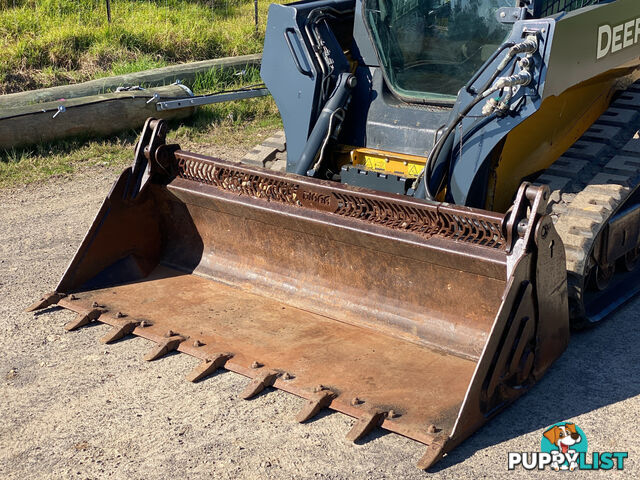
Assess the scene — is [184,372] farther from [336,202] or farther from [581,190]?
[581,190]

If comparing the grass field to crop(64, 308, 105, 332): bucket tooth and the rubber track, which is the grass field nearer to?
crop(64, 308, 105, 332): bucket tooth

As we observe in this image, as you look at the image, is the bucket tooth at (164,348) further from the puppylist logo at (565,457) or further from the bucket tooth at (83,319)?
the puppylist logo at (565,457)

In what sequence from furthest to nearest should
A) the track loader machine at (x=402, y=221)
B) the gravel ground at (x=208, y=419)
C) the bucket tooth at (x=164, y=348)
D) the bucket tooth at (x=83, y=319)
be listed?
the bucket tooth at (x=83, y=319), the bucket tooth at (x=164, y=348), the track loader machine at (x=402, y=221), the gravel ground at (x=208, y=419)

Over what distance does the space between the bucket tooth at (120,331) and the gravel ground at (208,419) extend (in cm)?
6

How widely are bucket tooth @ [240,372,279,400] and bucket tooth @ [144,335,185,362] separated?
Answer: 1.82 feet

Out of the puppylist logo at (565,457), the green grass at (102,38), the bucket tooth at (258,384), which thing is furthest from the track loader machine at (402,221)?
the green grass at (102,38)

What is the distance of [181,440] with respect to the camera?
12.1ft

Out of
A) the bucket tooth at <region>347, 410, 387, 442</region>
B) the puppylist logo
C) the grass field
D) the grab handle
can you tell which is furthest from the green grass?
the puppylist logo

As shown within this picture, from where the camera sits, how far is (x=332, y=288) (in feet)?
15.2

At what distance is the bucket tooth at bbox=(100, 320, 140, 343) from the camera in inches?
179

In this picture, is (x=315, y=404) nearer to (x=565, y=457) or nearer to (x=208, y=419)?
(x=208, y=419)

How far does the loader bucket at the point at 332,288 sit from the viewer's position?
373cm

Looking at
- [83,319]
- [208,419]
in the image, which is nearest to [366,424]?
[208,419]

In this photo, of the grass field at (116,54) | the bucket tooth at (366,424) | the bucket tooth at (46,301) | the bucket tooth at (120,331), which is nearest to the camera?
the bucket tooth at (366,424)
